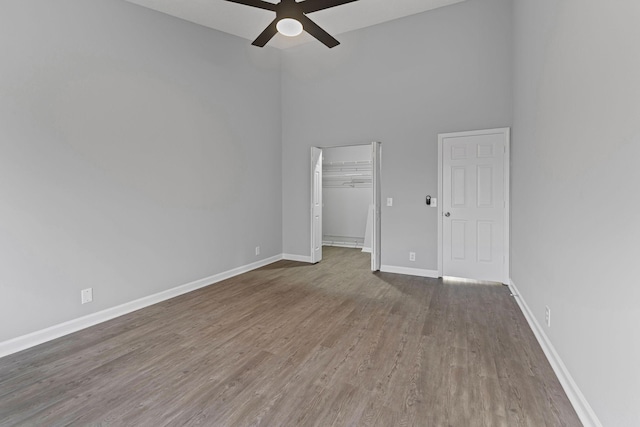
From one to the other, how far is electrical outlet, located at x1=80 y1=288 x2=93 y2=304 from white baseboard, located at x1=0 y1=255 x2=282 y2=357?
0.16 meters

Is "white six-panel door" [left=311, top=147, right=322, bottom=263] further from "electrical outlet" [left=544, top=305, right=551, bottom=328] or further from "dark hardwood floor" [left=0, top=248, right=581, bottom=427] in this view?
"electrical outlet" [left=544, top=305, right=551, bottom=328]

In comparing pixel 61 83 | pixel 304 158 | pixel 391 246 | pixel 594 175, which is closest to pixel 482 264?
pixel 391 246

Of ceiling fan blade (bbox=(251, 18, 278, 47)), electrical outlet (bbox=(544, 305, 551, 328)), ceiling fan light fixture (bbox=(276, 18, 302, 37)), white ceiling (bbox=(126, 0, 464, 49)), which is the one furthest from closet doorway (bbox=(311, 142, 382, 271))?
electrical outlet (bbox=(544, 305, 551, 328))

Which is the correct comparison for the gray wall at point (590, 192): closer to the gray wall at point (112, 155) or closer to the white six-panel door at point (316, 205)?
the white six-panel door at point (316, 205)

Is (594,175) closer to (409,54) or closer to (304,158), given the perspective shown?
(409,54)

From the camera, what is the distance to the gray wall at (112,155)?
2.80m

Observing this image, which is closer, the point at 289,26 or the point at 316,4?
the point at 316,4

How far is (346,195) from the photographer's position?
7.77 metres

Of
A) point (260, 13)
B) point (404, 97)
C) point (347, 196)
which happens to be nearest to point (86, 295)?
point (260, 13)

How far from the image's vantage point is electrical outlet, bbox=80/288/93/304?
10.6ft

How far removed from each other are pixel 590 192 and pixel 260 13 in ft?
14.3

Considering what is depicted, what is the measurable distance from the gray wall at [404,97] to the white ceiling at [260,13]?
223mm

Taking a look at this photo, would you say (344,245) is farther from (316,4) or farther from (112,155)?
(316,4)

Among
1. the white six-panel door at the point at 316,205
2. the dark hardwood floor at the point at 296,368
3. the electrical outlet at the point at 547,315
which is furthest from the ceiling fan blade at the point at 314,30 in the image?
the electrical outlet at the point at 547,315
